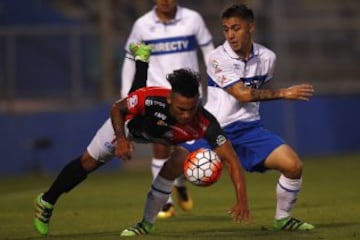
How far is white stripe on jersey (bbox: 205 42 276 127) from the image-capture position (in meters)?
9.72

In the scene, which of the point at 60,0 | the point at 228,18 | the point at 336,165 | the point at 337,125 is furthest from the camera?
the point at 60,0

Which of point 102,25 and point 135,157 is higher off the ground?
point 102,25

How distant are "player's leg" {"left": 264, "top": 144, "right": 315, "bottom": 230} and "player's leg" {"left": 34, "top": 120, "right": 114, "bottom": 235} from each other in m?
1.41

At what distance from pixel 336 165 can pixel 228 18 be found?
33.0ft

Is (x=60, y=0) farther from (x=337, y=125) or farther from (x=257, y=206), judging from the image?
(x=257, y=206)

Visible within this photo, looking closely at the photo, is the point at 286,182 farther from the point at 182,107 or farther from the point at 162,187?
the point at 182,107

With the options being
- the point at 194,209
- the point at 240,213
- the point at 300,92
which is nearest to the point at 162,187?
the point at 240,213

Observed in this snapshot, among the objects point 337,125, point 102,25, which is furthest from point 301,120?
point 102,25

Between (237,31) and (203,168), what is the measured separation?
1525 millimetres

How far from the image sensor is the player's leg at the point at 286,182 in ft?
30.9

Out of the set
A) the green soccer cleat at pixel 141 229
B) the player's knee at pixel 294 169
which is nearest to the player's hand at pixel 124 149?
the green soccer cleat at pixel 141 229

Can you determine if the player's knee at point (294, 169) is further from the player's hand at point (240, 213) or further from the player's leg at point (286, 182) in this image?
the player's hand at point (240, 213)

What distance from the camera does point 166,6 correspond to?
1200cm

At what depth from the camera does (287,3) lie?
24.6 metres
